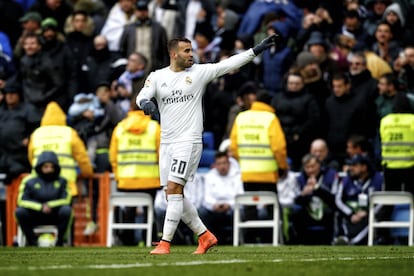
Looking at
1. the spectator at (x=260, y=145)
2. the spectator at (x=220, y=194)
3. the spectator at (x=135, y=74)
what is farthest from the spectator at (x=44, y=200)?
the spectator at (x=135, y=74)

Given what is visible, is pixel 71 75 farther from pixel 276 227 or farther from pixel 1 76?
pixel 276 227

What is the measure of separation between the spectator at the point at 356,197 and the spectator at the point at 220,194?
1.70m

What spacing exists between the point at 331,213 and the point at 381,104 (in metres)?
2.00

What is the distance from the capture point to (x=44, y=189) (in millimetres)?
20469

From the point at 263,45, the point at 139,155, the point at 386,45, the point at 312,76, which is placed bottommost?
the point at 139,155

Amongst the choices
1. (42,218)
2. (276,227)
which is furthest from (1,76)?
(276,227)

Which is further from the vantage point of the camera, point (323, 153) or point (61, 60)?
point (61, 60)

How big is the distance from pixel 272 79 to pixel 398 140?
392 centimetres

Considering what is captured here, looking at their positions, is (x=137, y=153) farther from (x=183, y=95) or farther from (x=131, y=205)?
(x=183, y=95)

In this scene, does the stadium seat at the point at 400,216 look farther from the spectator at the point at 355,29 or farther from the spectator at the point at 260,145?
the spectator at the point at 355,29

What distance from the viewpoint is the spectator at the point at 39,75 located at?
23.7 meters

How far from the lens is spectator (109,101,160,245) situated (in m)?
20.6

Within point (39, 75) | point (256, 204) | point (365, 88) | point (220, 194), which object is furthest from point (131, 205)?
point (365, 88)

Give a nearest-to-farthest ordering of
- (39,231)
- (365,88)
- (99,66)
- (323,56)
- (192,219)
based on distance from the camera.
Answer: (192,219) → (39,231) → (365,88) → (323,56) → (99,66)
